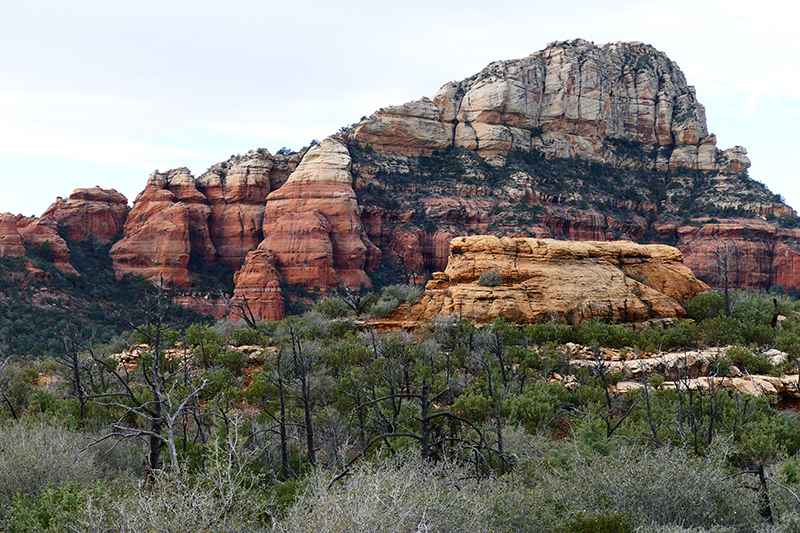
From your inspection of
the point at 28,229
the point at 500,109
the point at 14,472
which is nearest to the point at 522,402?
the point at 14,472

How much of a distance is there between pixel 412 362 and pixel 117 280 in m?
46.3

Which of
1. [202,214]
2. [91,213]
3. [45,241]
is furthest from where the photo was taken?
[202,214]

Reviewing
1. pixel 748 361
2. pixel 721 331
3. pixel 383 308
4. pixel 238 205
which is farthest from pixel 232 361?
pixel 238 205

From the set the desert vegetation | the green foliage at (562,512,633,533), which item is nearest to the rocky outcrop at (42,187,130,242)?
the desert vegetation

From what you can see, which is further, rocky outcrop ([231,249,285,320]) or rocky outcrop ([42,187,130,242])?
rocky outcrop ([42,187,130,242])

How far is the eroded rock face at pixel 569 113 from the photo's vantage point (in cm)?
6800

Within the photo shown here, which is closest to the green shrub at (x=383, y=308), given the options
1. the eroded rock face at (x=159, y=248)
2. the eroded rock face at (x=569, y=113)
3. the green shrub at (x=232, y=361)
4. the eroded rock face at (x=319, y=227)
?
the green shrub at (x=232, y=361)

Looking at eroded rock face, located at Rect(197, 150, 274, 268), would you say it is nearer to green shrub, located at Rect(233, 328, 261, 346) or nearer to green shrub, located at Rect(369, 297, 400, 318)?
green shrub, located at Rect(369, 297, 400, 318)

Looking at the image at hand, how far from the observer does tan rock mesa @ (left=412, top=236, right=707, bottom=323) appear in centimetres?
2084

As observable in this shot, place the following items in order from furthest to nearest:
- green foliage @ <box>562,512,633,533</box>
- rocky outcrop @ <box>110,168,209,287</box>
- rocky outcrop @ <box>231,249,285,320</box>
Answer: rocky outcrop @ <box>110,168,209,287</box>, rocky outcrop @ <box>231,249,285,320</box>, green foliage @ <box>562,512,633,533</box>

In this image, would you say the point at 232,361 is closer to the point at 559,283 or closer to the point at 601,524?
the point at 559,283

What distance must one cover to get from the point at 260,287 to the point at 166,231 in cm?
1302

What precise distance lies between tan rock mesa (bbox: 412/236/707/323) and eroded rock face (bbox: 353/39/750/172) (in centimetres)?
4591

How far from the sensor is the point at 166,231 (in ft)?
186
